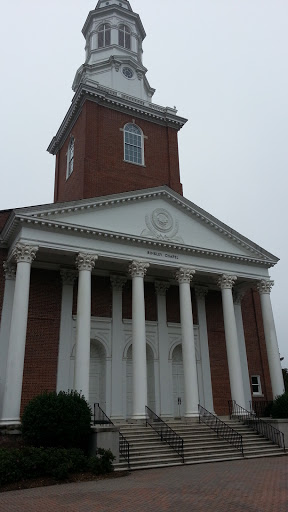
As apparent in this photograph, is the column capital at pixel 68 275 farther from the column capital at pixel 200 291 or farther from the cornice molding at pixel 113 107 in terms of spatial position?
the cornice molding at pixel 113 107

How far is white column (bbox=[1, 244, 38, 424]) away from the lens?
16734 mm

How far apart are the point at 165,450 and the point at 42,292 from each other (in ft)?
32.8

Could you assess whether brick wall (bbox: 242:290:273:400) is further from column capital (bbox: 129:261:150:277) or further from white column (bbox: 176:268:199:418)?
column capital (bbox: 129:261:150:277)

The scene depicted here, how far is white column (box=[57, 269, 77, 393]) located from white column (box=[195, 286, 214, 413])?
802cm

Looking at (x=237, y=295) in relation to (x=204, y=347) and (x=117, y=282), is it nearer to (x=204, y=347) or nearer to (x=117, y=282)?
(x=204, y=347)

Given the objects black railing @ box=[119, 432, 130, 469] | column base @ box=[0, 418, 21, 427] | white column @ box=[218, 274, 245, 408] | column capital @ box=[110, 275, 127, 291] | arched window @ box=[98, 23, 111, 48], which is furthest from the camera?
arched window @ box=[98, 23, 111, 48]

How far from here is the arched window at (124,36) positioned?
34097 mm

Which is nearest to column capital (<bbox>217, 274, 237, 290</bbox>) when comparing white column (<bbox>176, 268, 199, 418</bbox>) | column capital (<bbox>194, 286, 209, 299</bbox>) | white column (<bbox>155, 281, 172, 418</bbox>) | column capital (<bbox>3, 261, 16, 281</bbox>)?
white column (<bbox>176, 268, 199, 418</bbox>)

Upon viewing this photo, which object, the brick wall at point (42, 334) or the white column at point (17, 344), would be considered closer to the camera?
the white column at point (17, 344)

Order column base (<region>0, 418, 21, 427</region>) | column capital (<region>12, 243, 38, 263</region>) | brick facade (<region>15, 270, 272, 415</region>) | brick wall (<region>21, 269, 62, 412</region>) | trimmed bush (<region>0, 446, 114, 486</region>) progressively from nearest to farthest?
1. trimmed bush (<region>0, 446, 114, 486</region>)
2. column base (<region>0, 418, 21, 427</region>)
3. column capital (<region>12, 243, 38, 263</region>)
4. brick wall (<region>21, 269, 62, 412</region>)
5. brick facade (<region>15, 270, 272, 415</region>)

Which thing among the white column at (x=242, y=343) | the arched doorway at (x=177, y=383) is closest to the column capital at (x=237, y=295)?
the white column at (x=242, y=343)

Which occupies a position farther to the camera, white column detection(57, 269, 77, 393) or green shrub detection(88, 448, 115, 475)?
white column detection(57, 269, 77, 393)

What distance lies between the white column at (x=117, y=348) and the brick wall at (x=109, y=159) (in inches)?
237

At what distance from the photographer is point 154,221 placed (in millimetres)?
23078
